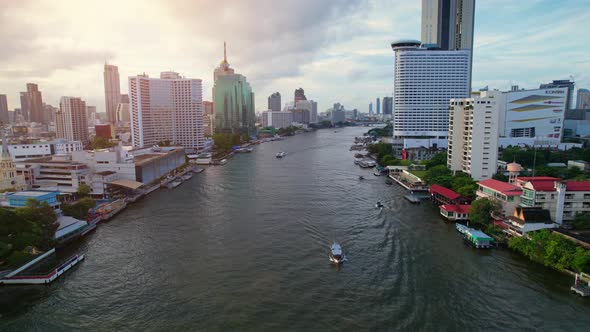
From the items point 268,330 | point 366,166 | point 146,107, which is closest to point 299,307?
point 268,330

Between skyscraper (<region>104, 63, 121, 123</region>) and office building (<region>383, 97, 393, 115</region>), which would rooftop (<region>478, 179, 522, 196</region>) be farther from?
office building (<region>383, 97, 393, 115</region>)

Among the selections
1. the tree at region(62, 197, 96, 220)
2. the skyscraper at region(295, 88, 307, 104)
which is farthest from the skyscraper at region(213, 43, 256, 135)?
the skyscraper at region(295, 88, 307, 104)

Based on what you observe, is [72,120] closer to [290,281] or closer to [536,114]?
[290,281]

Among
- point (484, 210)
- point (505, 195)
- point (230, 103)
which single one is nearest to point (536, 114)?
point (505, 195)

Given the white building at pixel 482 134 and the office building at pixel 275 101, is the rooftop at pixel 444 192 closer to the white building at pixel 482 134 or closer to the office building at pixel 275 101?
the white building at pixel 482 134

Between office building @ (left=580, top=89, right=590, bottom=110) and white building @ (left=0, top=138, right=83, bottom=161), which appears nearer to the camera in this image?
white building @ (left=0, top=138, right=83, bottom=161)

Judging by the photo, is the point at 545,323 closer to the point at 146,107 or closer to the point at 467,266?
the point at 467,266
